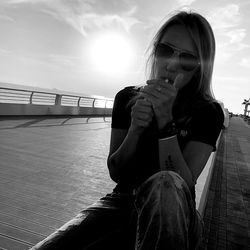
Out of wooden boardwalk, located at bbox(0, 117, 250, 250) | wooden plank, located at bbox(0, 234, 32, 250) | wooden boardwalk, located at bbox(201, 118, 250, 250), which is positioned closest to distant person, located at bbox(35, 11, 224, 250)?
wooden plank, located at bbox(0, 234, 32, 250)

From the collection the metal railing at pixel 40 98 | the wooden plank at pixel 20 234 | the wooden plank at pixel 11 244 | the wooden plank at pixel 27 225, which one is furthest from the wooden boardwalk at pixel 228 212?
the metal railing at pixel 40 98

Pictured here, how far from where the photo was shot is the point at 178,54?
191cm

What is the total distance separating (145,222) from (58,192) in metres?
2.81

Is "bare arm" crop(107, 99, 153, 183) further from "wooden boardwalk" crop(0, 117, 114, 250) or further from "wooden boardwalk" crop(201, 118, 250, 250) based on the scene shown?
"wooden boardwalk" crop(201, 118, 250, 250)

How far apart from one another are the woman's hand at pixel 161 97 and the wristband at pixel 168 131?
0.02 meters

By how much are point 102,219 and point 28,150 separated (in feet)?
16.2

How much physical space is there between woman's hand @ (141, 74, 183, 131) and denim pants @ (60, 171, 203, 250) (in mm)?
394

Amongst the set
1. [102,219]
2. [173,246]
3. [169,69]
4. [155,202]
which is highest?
[169,69]

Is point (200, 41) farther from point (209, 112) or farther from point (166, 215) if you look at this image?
point (166, 215)

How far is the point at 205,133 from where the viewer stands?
1.83 meters

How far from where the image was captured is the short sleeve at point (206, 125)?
1.82 metres

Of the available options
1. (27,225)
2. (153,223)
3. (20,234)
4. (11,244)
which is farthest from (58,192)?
(153,223)

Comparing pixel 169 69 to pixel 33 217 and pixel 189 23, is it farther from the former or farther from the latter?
pixel 33 217

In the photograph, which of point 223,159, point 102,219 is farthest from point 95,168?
point 223,159
